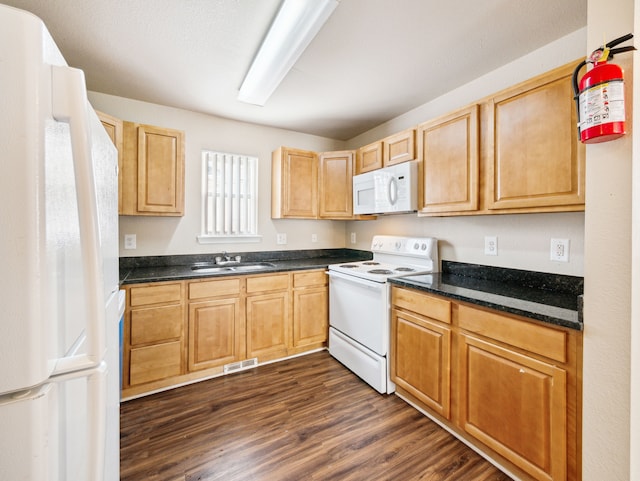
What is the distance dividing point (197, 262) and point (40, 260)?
252 cm

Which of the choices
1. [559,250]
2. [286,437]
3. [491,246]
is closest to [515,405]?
[559,250]

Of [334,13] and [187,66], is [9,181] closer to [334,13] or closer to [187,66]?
[334,13]

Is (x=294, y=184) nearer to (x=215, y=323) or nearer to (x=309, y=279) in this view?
(x=309, y=279)

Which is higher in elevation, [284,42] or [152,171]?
[284,42]

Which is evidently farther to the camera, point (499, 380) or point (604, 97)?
point (499, 380)

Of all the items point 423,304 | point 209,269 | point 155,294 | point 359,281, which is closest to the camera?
point 423,304

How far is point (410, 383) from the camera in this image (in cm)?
198

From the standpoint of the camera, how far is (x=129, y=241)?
8.16 feet

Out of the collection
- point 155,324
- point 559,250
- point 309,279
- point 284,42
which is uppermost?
point 284,42

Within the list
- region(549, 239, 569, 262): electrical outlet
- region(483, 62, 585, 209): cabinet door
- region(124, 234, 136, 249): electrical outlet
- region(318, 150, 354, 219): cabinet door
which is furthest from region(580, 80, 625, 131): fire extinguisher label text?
region(124, 234, 136, 249): electrical outlet

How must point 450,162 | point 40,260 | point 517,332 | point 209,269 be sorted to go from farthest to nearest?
point 209,269 < point 450,162 < point 517,332 < point 40,260

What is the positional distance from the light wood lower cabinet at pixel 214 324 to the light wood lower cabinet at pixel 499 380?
108cm

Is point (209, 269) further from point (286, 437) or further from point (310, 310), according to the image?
point (286, 437)

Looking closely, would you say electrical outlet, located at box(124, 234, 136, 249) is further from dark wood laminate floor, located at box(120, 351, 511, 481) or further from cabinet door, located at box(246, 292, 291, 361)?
dark wood laminate floor, located at box(120, 351, 511, 481)
